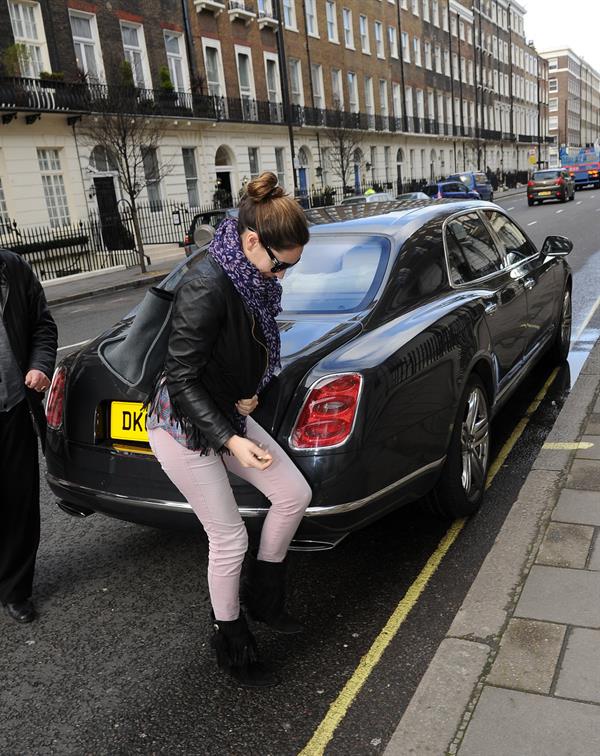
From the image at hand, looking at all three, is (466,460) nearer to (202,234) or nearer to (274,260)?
(274,260)

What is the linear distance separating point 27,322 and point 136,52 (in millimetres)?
27083

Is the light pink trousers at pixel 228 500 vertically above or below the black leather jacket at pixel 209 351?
below

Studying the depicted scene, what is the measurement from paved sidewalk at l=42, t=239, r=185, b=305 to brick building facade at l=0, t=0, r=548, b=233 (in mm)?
3122

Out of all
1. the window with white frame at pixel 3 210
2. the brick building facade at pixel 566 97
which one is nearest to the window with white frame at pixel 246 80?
the window with white frame at pixel 3 210

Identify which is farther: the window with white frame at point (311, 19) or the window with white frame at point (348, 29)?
the window with white frame at point (348, 29)

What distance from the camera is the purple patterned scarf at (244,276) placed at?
2.08 m

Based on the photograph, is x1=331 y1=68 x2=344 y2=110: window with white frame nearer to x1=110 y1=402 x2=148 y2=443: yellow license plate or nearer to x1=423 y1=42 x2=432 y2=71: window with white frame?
x1=423 y1=42 x2=432 y2=71: window with white frame

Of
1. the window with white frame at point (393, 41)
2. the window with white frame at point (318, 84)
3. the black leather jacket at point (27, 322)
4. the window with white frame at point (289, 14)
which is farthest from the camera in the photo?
the window with white frame at point (393, 41)

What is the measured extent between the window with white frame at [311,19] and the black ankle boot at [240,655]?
40.5 meters

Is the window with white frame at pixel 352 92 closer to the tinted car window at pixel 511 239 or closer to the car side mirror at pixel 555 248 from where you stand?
the car side mirror at pixel 555 248

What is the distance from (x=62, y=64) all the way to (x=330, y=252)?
23297 millimetres

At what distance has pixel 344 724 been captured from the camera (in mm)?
2293

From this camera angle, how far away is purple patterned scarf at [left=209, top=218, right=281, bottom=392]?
2080mm

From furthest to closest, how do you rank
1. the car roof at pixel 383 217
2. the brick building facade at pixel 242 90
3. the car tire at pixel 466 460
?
the brick building facade at pixel 242 90 → the car roof at pixel 383 217 → the car tire at pixel 466 460
